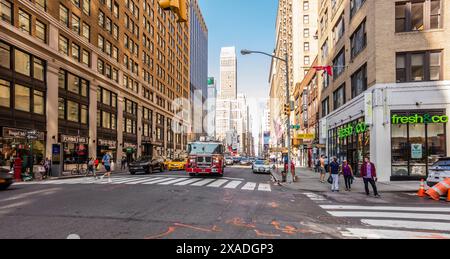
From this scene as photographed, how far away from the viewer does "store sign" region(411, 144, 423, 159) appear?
68.3ft

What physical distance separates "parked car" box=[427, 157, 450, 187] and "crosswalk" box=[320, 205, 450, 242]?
318 centimetres

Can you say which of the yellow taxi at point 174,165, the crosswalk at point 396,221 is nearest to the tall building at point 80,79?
the yellow taxi at point 174,165

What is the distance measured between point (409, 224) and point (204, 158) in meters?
16.3

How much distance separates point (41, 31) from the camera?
1201 inches

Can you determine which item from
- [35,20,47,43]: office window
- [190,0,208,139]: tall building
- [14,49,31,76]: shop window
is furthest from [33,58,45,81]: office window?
[190,0,208,139]: tall building

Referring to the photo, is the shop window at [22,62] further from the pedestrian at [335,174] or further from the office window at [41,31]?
the pedestrian at [335,174]

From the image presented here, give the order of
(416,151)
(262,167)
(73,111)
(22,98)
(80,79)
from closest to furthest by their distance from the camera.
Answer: (416,151), (22,98), (262,167), (73,111), (80,79)

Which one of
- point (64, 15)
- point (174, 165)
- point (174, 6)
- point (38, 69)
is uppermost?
point (64, 15)

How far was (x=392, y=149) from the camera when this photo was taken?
69.4ft

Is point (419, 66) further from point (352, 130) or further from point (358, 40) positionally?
point (352, 130)

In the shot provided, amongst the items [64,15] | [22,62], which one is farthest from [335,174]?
[64,15]

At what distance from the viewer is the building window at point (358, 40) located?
24016 mm
